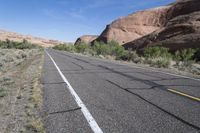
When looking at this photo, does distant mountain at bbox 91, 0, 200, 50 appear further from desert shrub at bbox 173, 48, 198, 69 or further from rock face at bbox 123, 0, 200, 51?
desert shrub at bbox 173, 48, 198, 69

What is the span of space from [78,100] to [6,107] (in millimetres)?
1977

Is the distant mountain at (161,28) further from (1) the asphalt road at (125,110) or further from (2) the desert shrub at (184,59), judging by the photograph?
(1) the asphalt road at (125,110)

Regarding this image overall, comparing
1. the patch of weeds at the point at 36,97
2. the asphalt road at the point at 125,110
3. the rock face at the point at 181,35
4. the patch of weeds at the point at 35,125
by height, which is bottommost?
the patch of weeds at the point at 36,97

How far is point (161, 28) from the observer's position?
239 feet

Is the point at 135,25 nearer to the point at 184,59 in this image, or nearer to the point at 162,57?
the point at 162,57

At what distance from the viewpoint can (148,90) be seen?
9.05 m

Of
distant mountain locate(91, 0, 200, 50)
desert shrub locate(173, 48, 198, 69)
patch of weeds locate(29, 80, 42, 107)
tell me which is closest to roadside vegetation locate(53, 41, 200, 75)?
desert shrub locate(173, 48, 198, 69)

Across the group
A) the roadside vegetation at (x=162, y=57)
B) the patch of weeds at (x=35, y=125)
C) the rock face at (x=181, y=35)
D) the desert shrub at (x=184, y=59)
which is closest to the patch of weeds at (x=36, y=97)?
the patch of weeds at (x=35, y=125)

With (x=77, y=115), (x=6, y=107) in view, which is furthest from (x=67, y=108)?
(x=6, y=107)

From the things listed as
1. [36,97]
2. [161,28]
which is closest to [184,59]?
[36,97]

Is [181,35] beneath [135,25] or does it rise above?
beneath

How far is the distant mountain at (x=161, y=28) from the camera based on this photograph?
182ft

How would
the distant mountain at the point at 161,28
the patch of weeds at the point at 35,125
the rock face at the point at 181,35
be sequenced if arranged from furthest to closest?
the distant mountain at the point at 161,28 → the rock face at the point at 181,35 → the patch of weeds at the point at 35,125

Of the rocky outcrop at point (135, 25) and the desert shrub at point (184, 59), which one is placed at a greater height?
the rocky outcrop at point (135, 25)
